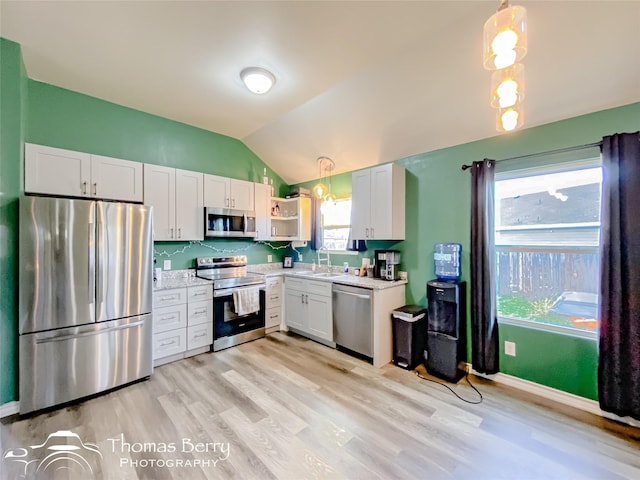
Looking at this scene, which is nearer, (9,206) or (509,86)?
(509,86)

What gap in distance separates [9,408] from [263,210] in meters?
3.24

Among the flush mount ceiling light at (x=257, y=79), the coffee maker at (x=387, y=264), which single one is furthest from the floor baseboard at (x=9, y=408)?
the coffee maker at (x=387, y=264)

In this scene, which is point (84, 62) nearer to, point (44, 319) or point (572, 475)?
point (44, 319)

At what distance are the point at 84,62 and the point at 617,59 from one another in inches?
169

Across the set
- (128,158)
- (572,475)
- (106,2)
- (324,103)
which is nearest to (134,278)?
(128,158)

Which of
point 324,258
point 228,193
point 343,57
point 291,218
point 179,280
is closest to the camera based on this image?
point 343,57

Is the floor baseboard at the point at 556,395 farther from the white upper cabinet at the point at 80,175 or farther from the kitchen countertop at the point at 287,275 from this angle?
the white upper cabinet at the point at 80,175

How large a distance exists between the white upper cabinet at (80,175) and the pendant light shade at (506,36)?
3.43 meters

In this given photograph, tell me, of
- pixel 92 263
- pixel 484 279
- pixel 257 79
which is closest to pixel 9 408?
pixel 92 263

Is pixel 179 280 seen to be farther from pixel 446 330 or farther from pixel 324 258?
pixel 446 330

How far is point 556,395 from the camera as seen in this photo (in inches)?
93.9

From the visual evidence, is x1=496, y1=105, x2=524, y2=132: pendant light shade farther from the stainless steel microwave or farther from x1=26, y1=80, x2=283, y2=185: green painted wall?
x1=26, y1=80, x2=283, y2=185: green painted wall

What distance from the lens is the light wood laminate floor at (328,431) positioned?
167 cm

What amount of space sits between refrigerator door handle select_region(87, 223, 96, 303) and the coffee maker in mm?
3000
